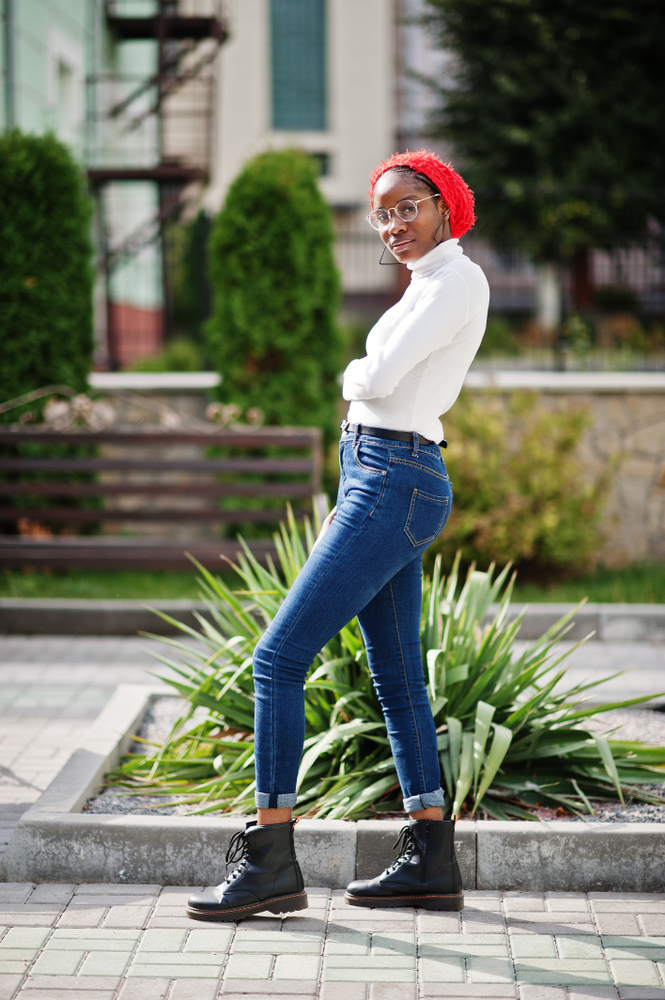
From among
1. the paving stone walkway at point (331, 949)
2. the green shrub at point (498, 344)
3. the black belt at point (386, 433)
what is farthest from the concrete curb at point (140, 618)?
the black belt at point (386, 433)

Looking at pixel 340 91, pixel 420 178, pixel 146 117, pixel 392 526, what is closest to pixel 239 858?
pixel 392 526

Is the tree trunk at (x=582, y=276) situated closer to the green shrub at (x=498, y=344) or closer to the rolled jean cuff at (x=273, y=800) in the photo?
the green shrub at (x=498, y=344)

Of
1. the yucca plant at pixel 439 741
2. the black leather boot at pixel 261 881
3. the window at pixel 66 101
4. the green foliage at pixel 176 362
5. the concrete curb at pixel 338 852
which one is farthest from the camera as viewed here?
the window at pixel 66 101

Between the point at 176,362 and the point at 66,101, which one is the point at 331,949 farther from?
the point at 66,101

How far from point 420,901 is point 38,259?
6.52m

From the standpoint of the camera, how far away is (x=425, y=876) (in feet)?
9.34

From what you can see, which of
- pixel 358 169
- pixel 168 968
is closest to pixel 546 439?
pixel 168 968

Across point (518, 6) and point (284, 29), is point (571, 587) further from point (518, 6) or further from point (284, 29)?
point (284, 29)

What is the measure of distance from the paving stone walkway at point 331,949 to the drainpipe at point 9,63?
399 inches

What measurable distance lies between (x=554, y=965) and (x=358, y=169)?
25.1 meters

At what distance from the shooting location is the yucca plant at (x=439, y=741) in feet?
11.0

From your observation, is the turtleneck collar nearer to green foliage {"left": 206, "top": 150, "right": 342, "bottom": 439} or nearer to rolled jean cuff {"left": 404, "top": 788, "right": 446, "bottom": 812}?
rolled jean cuff {"left": 404, "top": 788, "right": 446, "bottom": 812}

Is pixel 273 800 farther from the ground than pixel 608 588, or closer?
farther from the ground

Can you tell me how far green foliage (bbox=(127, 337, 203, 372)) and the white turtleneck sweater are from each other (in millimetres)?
10320
